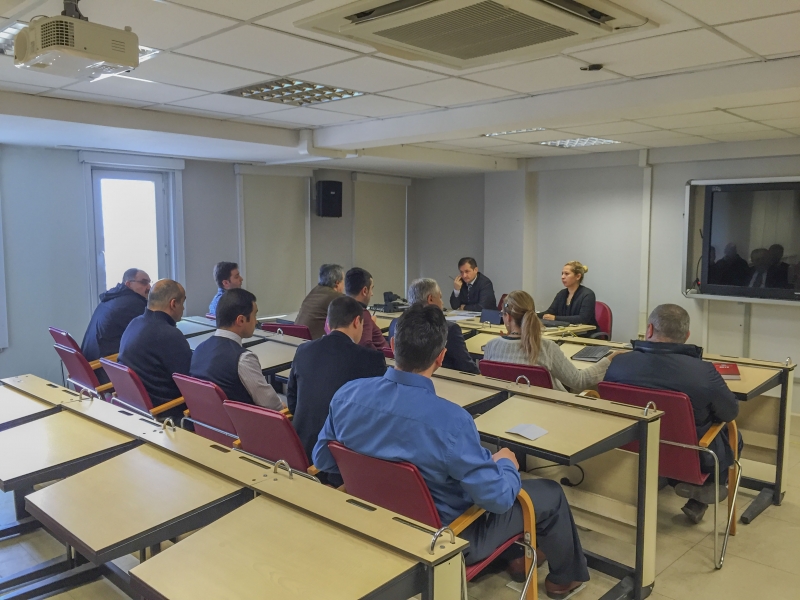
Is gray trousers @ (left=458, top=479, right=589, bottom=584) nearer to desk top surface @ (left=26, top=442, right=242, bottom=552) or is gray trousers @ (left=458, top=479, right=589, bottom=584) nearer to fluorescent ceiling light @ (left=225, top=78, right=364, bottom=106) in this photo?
desk top surface @ (left=26, top=442, right=242, bottom=552)

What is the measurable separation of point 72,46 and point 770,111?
13.9 feet

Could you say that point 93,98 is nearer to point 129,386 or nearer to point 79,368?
point 79,368

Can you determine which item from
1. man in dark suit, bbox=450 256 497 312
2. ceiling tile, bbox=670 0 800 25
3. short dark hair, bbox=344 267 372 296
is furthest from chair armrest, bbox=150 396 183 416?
man in dark suit, bbox=450 256 497 312

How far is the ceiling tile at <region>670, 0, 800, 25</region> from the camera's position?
2406 millimetres

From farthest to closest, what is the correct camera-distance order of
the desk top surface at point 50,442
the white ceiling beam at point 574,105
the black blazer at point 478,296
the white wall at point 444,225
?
the white wall at point 444,225, the black blazer at point 478,296, the white ceiling beam at point 574,105, the desk top surface at point 50,442

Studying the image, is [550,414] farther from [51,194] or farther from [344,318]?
[51,194]

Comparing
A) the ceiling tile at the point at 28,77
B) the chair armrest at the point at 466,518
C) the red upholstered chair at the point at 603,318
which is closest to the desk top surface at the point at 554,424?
the chair armrest at the point at 466,518

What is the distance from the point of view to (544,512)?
2316 millimetres

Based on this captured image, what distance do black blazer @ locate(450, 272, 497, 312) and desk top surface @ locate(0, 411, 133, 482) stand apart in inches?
186

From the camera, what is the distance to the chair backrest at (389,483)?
1910 millimetres

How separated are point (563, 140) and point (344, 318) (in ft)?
12.7

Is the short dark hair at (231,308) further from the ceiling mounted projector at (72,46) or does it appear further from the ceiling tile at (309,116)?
the ceiling tile at (309,116)

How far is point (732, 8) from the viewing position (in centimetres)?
247

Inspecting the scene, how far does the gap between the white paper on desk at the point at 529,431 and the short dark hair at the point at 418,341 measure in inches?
20.2
